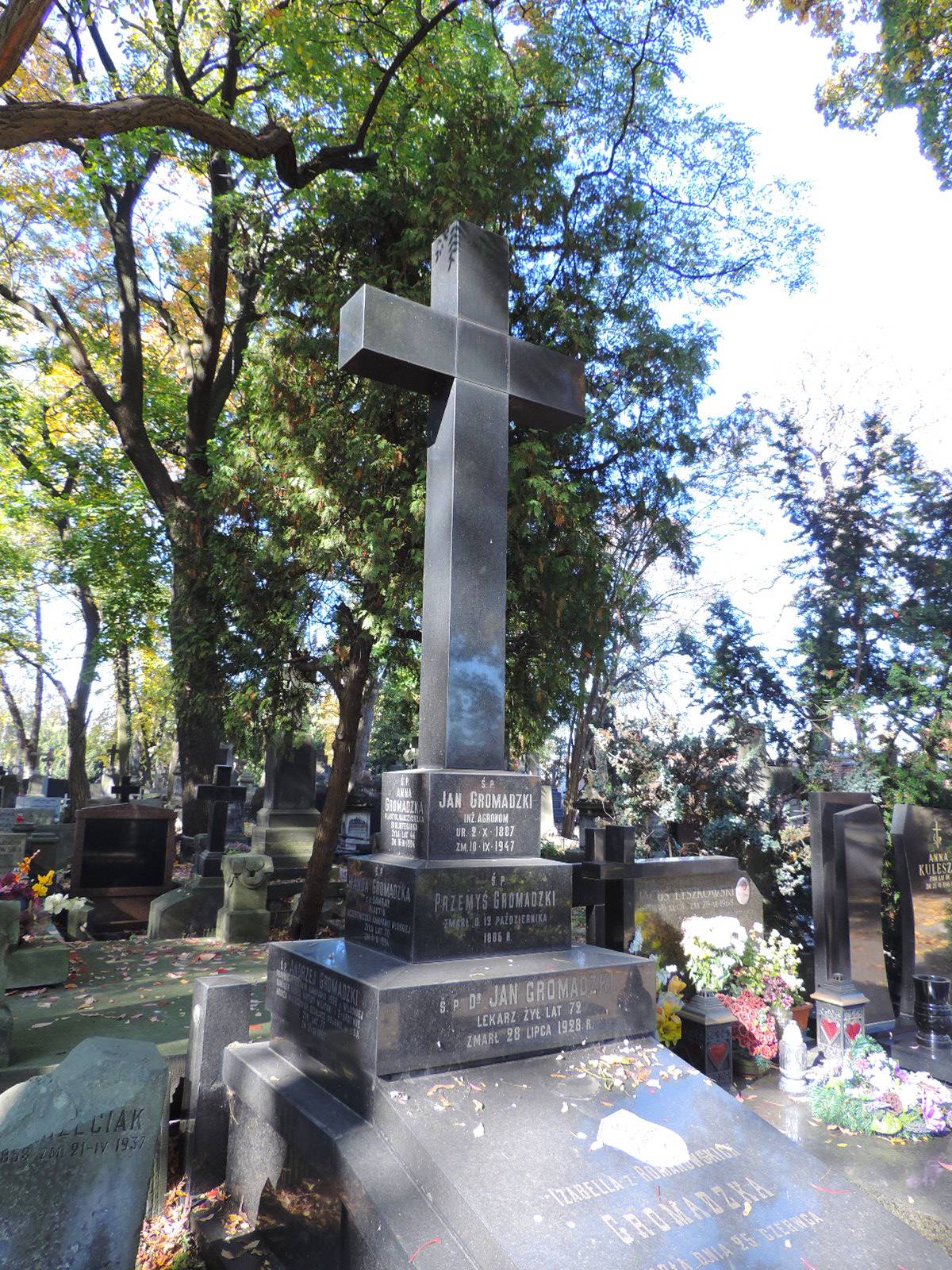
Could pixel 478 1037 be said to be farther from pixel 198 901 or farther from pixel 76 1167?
pixel 198 901

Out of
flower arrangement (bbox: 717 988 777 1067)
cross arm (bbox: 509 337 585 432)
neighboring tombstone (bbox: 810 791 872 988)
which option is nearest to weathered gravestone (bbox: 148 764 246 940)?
flower arrangement (bbox: 717 988 777 1067)

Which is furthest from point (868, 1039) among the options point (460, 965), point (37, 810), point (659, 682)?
point (37, 810)

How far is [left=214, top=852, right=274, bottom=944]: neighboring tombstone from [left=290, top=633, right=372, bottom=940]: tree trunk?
0.49 metres

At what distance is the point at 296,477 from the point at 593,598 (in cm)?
361

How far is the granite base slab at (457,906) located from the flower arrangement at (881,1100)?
2215mm

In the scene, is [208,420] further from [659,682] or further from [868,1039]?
[659,682]

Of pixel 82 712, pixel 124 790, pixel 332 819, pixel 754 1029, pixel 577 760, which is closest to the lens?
pixel 754 1029

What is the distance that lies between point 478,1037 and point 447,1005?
0.23 m

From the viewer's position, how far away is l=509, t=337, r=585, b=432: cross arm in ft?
16.9

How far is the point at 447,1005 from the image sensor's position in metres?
3.41

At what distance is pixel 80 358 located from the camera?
1224 centimetres

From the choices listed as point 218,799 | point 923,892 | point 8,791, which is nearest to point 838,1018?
Result: point 923,892

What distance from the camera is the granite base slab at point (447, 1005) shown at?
3.30 metres

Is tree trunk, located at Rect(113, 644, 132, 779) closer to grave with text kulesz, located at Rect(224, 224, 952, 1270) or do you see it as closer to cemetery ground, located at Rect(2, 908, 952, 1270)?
cemetery ground, located at Rect(2, 908, 952, 1270)
